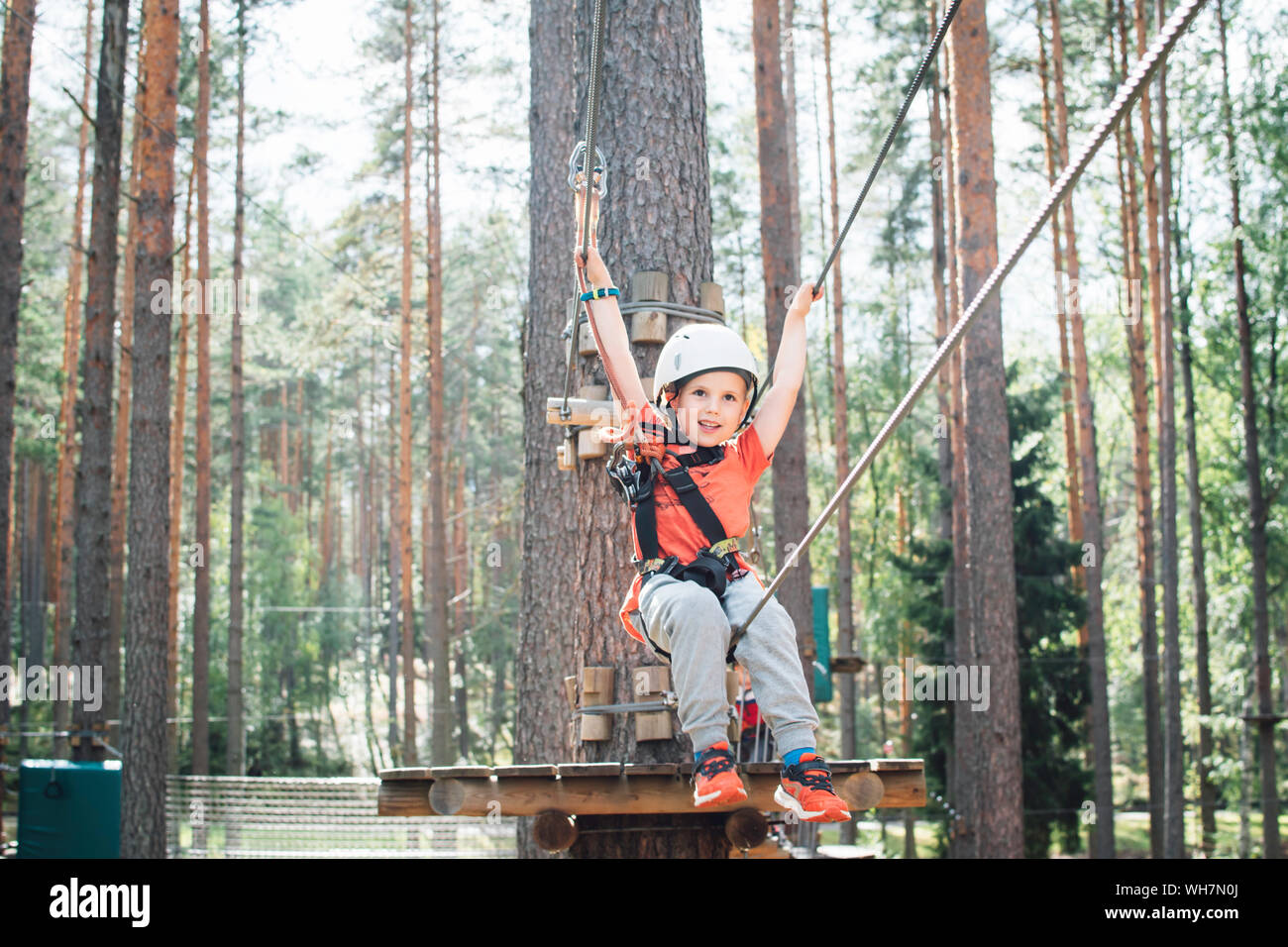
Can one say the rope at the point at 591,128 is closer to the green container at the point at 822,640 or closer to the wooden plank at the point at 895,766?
the wooden plank at the point at 895,766

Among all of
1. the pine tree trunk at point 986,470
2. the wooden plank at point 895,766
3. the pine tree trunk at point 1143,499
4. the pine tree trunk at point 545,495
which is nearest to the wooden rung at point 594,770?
the wooden plank at point 895,766

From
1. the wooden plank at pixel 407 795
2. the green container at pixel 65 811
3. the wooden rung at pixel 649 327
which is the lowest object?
the green container at pixel 65 811

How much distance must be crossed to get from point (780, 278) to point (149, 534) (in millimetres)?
5516

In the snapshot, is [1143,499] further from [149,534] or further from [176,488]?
[176,488]

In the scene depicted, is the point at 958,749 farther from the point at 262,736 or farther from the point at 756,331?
the point at 262,736

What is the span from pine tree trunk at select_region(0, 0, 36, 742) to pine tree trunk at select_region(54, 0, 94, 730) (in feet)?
11.1

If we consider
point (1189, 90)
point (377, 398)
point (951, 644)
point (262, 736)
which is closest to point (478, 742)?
point (262, 736)

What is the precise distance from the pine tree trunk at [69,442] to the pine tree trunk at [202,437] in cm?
145

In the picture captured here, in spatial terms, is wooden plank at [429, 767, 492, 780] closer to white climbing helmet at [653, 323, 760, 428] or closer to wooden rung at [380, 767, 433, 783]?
wooden rung at [380, 767, 433, 783]

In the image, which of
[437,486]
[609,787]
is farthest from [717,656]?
[437,486]

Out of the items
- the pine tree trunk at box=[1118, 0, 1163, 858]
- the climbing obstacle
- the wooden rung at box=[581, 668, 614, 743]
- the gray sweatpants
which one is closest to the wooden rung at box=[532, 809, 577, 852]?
the climbing obstacle

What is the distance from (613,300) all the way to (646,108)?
4.07 feet

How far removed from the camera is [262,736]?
22453 mm

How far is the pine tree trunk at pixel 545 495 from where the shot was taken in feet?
21.8
